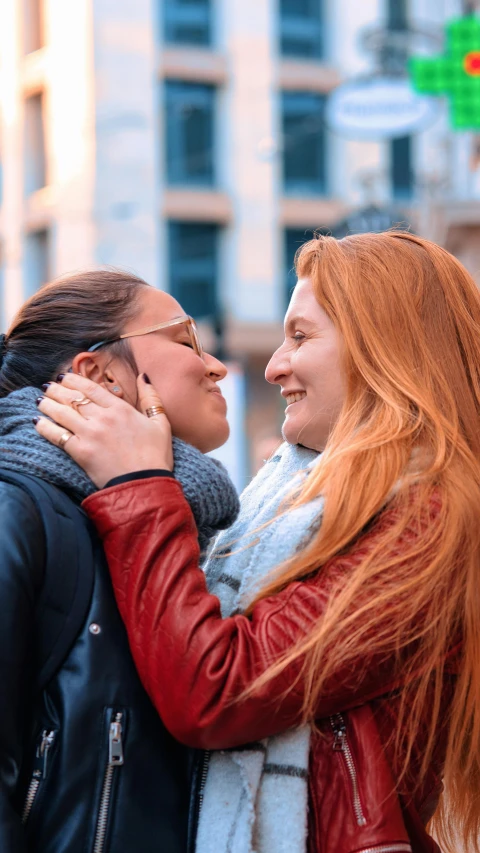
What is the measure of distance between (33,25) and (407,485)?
25.7 meters

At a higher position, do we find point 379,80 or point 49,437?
point 379,80

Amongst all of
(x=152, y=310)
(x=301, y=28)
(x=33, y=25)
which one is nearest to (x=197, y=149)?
(x=301, y=28)

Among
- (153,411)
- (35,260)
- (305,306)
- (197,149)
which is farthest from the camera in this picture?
(35,260)

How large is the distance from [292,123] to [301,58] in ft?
4.68

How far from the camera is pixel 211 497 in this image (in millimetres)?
2301

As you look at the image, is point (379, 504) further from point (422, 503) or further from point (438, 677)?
point (438, 677)

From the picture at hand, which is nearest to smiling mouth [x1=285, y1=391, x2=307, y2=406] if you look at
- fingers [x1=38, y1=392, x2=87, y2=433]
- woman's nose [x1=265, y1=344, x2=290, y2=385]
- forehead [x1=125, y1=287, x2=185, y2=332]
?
woman's nose [x1=265, y1=344, x2=290, y2=385]

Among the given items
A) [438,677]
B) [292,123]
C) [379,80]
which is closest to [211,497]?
[438,677]

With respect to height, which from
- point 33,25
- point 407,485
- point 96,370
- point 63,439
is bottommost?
point 407,485

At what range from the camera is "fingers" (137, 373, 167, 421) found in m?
2.39

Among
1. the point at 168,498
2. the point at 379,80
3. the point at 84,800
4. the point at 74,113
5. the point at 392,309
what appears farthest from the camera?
the point at 74,113

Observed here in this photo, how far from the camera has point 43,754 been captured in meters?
2.03

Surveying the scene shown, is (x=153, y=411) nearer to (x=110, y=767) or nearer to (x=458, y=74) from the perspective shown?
(x=110, y=767)

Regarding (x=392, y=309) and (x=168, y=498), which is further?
(x=392, y=309)
